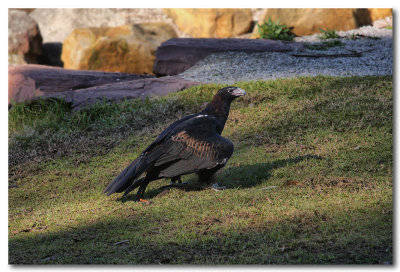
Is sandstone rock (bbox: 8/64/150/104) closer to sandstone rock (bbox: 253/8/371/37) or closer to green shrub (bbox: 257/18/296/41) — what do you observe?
green shrub (bbox: 257/18/296/41)

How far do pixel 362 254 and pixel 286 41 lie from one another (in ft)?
24.6

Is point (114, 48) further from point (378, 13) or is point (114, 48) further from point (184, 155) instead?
point (184, 155)

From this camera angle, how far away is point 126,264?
3684 mm

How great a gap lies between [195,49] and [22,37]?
240 inches

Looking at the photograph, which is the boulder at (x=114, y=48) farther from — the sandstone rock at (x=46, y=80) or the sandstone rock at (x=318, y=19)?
the sandstone rock at (x=318, y=19)

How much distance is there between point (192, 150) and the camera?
15.9 ft

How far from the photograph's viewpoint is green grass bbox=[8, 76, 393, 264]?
3.81m

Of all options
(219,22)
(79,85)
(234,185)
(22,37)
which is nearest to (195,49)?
(79,85)

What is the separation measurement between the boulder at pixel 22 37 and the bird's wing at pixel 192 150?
10320 millimetres

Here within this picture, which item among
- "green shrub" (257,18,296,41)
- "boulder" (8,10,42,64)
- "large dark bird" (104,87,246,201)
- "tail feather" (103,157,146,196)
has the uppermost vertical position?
"green shrub" (257,18,296,41)

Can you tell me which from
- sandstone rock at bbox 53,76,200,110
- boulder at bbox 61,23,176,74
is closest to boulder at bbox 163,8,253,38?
boulder at bbox 61,23,176,74

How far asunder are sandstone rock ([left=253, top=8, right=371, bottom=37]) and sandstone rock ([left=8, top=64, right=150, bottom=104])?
4.00m

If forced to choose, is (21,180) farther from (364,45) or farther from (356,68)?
(364,45)
